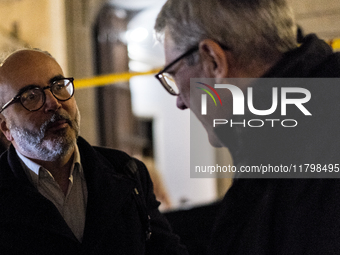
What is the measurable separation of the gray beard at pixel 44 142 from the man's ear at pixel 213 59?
2.21 feet

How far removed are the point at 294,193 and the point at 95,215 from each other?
78 centimetres

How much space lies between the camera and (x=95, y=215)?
4.57ft

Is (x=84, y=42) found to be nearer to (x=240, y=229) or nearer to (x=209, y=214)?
(x=209, y=214)

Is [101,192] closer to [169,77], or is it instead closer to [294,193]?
[169,77]

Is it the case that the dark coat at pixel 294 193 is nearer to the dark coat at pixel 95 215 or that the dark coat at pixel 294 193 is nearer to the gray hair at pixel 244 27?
the gray hair at pixel 244 27

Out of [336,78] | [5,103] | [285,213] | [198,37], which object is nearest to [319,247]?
[285,213]

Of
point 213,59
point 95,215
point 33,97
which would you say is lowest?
point 95,215

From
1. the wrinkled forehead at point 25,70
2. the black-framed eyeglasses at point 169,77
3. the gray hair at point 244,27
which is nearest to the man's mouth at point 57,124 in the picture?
the wrinkled forehead at point 25,70

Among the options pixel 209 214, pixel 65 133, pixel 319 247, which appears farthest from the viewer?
pixel 209 214

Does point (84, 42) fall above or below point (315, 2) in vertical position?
below

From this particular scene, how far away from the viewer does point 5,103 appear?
1.47m

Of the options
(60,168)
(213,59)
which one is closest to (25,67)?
(60,168)

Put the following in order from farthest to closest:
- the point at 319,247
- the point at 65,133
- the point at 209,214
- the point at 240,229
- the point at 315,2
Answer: the point at 315,2, the point at 209,214, the point at 65,133, the point at 240,229, the point at 319,247

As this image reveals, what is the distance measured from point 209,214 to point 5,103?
180 cm
